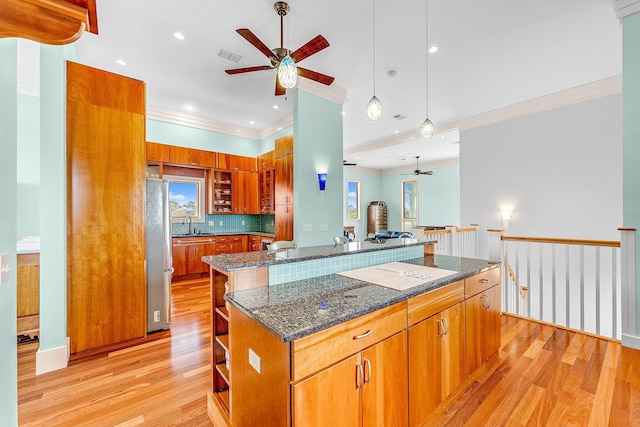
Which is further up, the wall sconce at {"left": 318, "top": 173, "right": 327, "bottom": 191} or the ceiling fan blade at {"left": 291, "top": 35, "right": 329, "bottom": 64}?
the ceiling fan blade at {"left": 291, "top": 35, "right": 329, "bottom": 64}

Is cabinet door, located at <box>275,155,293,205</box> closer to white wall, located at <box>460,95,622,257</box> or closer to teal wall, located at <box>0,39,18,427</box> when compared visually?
teal wall, located at <box>0,39,18,427</box>

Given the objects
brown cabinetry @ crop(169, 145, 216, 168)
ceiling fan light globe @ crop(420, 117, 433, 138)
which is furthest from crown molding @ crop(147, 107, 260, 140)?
ceiling fan light globe @ crop(420, 117, 433, 138)

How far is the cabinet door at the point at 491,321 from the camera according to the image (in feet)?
7.20

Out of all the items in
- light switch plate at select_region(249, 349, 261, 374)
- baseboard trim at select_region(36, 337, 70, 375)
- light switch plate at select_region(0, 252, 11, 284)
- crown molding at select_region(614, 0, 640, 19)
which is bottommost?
baseboard trim at select_region(36, 337, 70, 375)

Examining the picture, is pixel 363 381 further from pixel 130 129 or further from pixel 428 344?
pixel 130 129

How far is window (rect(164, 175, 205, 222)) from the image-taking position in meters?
5.61

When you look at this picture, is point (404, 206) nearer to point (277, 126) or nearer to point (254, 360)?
point (277, 126)

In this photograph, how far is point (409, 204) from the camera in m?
10.8

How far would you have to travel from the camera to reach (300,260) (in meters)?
1.75

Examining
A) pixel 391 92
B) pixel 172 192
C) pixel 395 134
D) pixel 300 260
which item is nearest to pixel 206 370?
pixel 300 260

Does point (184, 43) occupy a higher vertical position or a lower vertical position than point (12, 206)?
higher

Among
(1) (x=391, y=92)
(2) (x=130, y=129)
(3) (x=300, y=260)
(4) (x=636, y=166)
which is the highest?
(1) (x=391, y=92)

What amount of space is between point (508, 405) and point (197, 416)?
2.15 m

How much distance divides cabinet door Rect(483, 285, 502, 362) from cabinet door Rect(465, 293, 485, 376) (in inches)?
3.2
